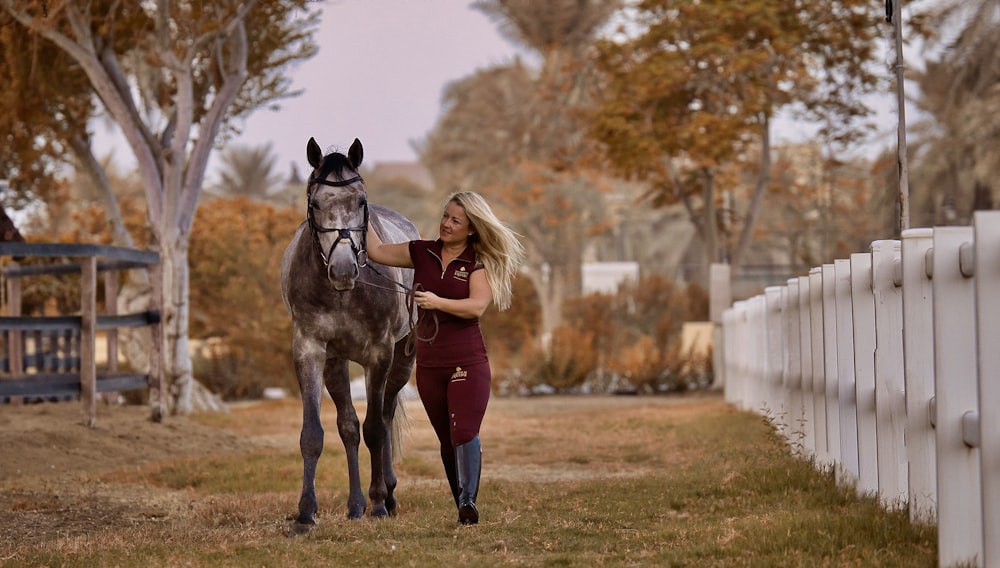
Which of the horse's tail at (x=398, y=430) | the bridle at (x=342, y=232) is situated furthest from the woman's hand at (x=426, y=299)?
the horse's tail at (x=398, y=430)

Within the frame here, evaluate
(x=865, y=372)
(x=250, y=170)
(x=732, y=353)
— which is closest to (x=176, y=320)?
(x=732, y=353)

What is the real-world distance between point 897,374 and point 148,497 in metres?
6.22

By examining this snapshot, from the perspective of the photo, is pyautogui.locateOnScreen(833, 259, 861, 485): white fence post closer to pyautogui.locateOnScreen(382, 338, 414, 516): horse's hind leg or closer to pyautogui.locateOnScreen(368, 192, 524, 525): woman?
pyautogui.locateOnScreen(368, 192, 524, 525): woman

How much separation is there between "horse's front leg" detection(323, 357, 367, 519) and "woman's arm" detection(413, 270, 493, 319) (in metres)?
1.15

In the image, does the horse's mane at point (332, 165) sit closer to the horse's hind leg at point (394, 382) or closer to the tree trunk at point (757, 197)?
the horse's hind leg at point (394, 382)

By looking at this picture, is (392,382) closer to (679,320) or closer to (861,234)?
(679,320)

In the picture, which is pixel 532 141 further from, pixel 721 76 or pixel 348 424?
pixel 348 424

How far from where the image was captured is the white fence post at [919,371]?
19.2ft

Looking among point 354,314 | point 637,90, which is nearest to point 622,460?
point 354,314

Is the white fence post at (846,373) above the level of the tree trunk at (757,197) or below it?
below

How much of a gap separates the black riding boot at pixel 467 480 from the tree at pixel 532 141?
33.0 metres

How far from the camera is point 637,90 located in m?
25.1

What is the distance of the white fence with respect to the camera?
15.7 feet

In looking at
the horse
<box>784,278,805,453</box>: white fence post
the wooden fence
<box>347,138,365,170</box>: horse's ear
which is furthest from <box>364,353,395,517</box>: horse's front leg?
the wooden fence
